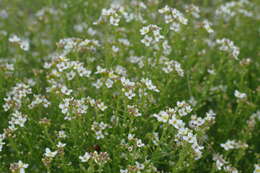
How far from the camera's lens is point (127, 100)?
11.8ft

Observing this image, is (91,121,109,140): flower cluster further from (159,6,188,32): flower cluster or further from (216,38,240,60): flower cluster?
(216,38,240,60): flower cluster

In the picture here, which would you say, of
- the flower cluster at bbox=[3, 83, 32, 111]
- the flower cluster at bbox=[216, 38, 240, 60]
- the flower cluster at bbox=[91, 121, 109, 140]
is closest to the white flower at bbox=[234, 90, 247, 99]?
the flower cluster at bbox=[216, 38, 240, 60]

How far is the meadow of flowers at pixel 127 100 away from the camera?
3.60 m

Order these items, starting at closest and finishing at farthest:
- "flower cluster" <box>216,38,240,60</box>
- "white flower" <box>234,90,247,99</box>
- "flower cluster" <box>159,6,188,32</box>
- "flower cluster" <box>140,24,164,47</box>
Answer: "flower cluster" <box>140,24,164,47</box>, "flower cluster" <box>159,6,188,32</box>, "white flower" <box>234,90,247,99</box>, "flower cluster" <box>216,38,240,60</box>

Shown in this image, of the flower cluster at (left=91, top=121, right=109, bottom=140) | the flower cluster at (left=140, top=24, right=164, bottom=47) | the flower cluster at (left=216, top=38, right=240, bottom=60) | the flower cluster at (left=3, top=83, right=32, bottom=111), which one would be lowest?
the flower cluster at (left=91, top=121, right=109, bottom=140)

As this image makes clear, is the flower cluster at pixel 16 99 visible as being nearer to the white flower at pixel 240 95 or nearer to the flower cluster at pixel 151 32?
the flower cluster at pixel 151 32

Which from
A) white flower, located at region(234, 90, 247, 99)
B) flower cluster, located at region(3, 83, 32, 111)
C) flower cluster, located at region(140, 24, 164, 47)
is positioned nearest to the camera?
flower cluster, located at region(3, 83, 32, 111)

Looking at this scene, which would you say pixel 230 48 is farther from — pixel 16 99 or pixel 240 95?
pixel 16 99

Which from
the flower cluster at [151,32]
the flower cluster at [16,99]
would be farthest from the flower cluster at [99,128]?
the flower cluster at [151,32]

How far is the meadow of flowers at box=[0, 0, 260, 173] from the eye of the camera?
3.60m

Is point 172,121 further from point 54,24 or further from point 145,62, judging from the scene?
point 54,24

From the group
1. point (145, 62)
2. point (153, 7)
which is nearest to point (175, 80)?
point (145, 62)

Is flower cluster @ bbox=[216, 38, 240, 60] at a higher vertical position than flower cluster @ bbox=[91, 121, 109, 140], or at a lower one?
higher

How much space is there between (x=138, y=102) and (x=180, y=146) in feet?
2.14
